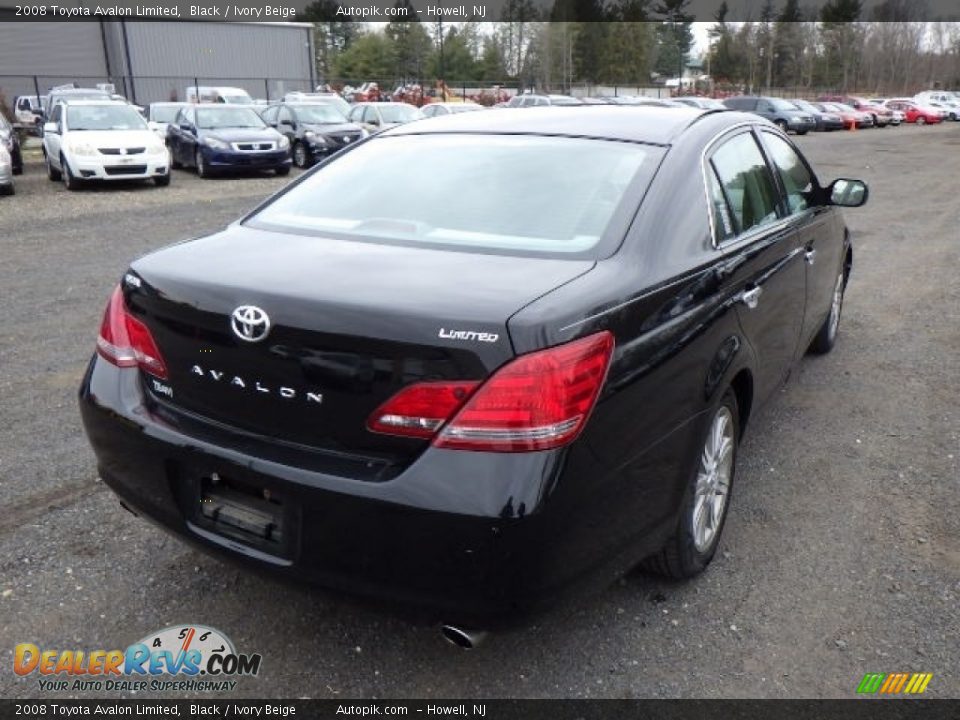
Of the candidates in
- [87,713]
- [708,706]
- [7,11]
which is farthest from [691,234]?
[7,11]

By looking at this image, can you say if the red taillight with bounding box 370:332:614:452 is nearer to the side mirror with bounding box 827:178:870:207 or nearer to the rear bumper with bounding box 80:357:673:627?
the rear bumper with bounding box 80:357:673:627

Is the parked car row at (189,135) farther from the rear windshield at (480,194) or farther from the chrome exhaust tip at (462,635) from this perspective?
the chrome exhaust tip at (462,635)

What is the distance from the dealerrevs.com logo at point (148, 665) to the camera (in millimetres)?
2576

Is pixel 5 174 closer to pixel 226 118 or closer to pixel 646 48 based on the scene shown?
pixel 226 118

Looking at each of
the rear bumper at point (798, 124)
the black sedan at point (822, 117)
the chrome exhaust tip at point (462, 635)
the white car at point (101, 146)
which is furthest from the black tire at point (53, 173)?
the black sedan at point (822, 117)

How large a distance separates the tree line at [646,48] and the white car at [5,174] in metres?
68.7

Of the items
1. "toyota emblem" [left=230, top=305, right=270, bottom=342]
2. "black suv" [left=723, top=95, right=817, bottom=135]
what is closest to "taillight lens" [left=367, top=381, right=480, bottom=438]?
"toyota emblem" [left=230, top=305, right=270, bottom=342]

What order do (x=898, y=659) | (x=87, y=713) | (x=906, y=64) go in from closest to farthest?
(x=87, y=713) < (x=898, y=659) < (x=906, y=64)

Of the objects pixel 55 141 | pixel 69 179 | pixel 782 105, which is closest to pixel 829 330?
pixel 69 179

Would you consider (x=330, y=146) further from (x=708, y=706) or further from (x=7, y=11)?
(x=7, y=11)

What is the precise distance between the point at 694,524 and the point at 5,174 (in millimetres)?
13797

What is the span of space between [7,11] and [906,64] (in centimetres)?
8209

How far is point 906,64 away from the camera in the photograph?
284 ft

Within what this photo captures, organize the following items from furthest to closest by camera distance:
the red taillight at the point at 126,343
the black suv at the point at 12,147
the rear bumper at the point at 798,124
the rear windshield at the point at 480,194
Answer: the rear bumper at the point at 798,124 < the black suv at the point at 12,147 < the rear windshield at the point at 480,194 < the red taillight at the point at 126,343
